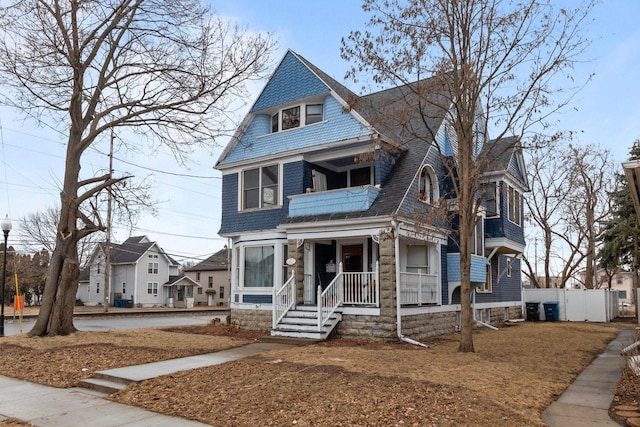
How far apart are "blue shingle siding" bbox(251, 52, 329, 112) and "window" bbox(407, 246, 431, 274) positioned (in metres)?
6.13

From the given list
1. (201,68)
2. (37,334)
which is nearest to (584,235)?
(201,68)

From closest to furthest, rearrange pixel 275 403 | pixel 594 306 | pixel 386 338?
pixel 275 403
pixel 386 338
pixel 594 306

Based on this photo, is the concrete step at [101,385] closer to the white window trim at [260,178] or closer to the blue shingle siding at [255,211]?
the blue shingle siding at [255,211]

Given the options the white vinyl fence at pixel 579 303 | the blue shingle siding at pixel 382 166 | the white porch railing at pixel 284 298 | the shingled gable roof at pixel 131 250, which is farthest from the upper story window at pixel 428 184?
the shingled gable roof at pixel 131 250

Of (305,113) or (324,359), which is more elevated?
(305,113)

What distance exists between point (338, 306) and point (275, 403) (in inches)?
302

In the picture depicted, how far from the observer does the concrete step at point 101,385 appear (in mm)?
8531

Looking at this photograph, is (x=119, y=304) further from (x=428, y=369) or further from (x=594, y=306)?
(x=428, y=369)

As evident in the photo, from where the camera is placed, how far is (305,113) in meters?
17.5

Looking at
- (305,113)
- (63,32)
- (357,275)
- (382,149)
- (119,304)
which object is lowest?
(119,304)

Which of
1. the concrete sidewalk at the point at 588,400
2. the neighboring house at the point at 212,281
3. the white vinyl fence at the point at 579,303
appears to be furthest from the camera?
the neighboring house at the point at 212,281

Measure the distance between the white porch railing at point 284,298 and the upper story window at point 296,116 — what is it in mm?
5340

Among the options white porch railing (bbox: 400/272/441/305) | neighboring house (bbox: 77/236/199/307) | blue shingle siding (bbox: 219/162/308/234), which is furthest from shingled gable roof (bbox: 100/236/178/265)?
white porch railing (bbox: 400/272/441/305)

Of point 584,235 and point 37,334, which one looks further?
point 584,235
